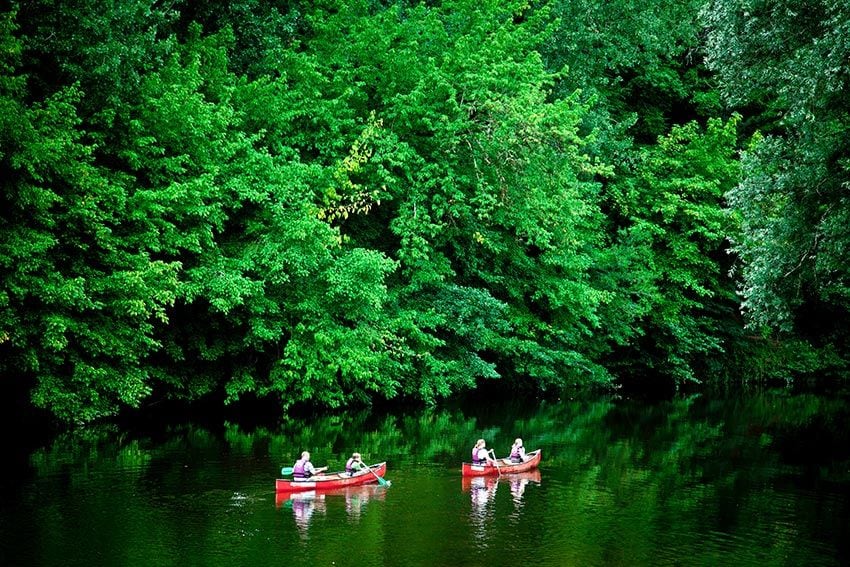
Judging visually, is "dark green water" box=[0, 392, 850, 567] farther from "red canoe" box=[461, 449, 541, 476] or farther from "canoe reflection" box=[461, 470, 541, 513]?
"red canoe" box=[461, 449, 541, 476]

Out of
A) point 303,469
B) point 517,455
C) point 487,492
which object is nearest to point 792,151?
point 517,455

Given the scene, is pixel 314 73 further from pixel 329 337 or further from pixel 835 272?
pixel 835 272

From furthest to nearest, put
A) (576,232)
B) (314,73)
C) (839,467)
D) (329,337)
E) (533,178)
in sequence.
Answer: (576,232) → (533,178) → (314,73) → (329,337) → (839,467)

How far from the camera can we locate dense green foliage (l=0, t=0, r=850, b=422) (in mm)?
24547

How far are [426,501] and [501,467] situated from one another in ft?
11.5

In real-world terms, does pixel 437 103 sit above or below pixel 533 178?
above

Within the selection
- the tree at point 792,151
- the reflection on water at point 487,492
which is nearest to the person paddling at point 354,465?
the reflection on water at point 487,492

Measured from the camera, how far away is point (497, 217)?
34406mm

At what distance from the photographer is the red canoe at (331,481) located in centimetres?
2008

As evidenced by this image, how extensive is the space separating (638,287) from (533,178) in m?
9.46

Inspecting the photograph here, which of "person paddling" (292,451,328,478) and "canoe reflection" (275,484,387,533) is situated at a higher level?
"person paddling" (292,451,328,478)

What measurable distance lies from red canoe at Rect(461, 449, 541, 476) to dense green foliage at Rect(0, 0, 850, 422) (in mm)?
7159

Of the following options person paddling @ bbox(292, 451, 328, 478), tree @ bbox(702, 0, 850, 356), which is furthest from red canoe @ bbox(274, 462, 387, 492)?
tree @ bbox(702, 0, 850, 356)

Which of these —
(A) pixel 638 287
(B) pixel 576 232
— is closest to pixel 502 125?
(B) pixel 576 232
